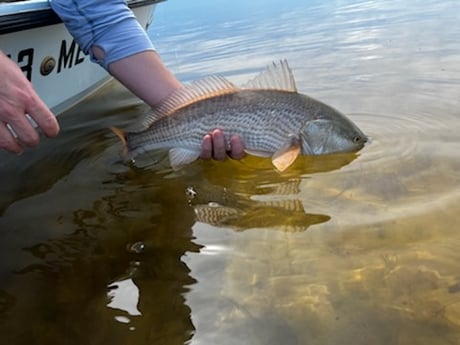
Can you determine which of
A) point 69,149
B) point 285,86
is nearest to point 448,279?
point 285,86

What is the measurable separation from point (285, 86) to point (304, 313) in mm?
1044

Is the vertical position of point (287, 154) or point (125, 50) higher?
point (125, 50)

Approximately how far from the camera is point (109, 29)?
2.32 metres

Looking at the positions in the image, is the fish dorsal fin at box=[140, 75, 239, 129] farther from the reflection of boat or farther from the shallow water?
the reflection of boat

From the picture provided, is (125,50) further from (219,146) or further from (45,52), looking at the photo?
(45,52)

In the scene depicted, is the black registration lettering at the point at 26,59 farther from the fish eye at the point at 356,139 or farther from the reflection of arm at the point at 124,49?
the fish eye at the point at 356,139

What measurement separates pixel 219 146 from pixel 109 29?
663 mm

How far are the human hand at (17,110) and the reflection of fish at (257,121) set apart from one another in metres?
0.69

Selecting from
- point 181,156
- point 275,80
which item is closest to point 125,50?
point 181,156

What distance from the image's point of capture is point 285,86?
2.19 metres

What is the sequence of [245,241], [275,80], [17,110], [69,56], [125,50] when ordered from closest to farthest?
[17,110] < [245,241] < [275,80] < [125,50] < [69,56]

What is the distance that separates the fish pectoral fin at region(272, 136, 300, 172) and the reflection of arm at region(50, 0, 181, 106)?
0.50 m

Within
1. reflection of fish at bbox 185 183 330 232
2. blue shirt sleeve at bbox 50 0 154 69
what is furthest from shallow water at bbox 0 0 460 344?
blue shirt sleeve at bbox 50 0 154 69

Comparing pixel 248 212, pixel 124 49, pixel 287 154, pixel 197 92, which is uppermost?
pixel 124 49
